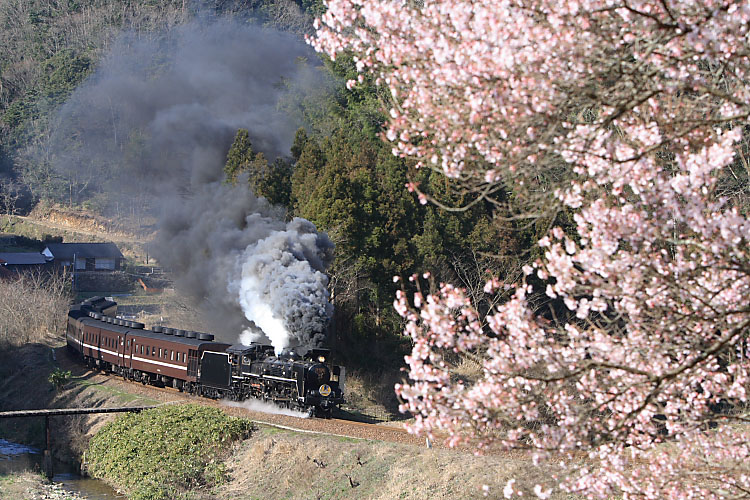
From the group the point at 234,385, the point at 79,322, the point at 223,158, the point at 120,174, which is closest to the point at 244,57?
the point at 120,174

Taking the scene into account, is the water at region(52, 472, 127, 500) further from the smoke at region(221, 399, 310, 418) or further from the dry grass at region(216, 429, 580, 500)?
the dry grass at region(216, 429, 580, 500)

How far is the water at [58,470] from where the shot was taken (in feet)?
78.6

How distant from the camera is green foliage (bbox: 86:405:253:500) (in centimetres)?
2158

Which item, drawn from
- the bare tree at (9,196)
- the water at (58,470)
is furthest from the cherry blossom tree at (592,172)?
the bare tree at (9,196)

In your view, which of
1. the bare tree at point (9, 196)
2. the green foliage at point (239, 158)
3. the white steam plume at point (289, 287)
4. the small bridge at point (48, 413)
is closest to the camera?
the small bridge at point (48, 413)

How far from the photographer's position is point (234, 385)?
26.3 m

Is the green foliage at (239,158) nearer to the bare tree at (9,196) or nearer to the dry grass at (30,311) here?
the dry grass at (30,311)

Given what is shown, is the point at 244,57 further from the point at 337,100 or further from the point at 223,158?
the point at 223,158

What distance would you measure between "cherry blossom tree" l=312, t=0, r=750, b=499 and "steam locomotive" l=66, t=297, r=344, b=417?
54.2 feet

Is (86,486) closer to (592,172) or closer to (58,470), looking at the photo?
(58,470)

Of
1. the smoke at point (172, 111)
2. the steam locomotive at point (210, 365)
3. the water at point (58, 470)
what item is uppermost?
the smoke at point (172, 111)

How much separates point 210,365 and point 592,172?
22586mm

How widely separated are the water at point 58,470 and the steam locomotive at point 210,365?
16.3ft

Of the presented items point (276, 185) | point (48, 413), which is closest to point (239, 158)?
point (276, 185)
